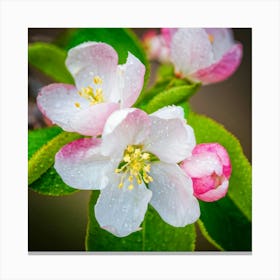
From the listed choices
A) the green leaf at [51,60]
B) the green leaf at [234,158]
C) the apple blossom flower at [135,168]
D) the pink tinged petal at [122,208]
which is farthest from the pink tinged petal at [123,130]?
the green leaf at [51,60]

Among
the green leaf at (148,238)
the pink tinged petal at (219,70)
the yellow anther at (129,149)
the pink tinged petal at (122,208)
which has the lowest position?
the green leaf at (148,238)

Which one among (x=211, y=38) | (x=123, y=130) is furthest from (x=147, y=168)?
(x=211, y=38)

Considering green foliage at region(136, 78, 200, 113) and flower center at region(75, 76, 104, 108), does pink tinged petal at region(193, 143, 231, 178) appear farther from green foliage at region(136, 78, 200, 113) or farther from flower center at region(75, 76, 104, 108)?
flower center at region(75, 76, 104, 108)

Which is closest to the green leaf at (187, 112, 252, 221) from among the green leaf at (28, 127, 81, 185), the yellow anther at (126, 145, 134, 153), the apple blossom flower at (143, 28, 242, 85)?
the apple blossom flower at (143, 28, 242, 85)

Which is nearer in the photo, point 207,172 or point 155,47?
point 207,172

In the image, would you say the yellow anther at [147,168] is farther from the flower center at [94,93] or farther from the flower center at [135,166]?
the flower center at [94,93]

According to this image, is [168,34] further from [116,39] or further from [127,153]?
[127,153]
